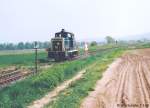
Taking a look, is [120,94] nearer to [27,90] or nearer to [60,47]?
[27,90]

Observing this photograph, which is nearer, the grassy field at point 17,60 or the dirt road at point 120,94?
the dirt road at point 120,94

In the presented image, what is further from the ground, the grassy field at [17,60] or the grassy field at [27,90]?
the grassy field at [27,90]

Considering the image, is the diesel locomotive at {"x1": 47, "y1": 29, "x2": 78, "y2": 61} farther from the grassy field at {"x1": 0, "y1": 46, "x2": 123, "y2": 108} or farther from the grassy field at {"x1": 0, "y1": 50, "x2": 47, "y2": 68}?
the grassy field at {"x1": 0, "y1": 46, "x2": 123, "y2": 108}

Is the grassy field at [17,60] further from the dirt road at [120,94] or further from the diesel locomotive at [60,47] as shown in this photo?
the dirt road at [120,94]

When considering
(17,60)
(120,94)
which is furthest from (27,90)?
(17,60)

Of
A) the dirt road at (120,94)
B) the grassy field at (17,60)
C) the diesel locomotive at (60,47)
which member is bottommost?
the grassy field at (17,60)

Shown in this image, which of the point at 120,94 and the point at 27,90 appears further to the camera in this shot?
the point at 27,90

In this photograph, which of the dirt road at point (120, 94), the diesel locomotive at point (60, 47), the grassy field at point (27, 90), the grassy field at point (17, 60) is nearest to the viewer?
the dirt road at point (120, 94)

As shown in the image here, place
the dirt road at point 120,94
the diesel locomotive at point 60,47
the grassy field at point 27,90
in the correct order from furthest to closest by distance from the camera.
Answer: the diesel locomotive at point 60,47 → the grassy field at point 27,90 → the dirt road at point 120,94

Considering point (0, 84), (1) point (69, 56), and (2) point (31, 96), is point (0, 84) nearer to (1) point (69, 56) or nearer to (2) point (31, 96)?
(2) point (31, 96)

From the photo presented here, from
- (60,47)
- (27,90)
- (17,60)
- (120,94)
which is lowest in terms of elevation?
(17,60)

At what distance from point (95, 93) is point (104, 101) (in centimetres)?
233

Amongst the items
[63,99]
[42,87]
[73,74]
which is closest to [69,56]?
[73,74]

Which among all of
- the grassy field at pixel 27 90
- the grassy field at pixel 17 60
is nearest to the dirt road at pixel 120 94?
the grassy field at pixel 27 90
